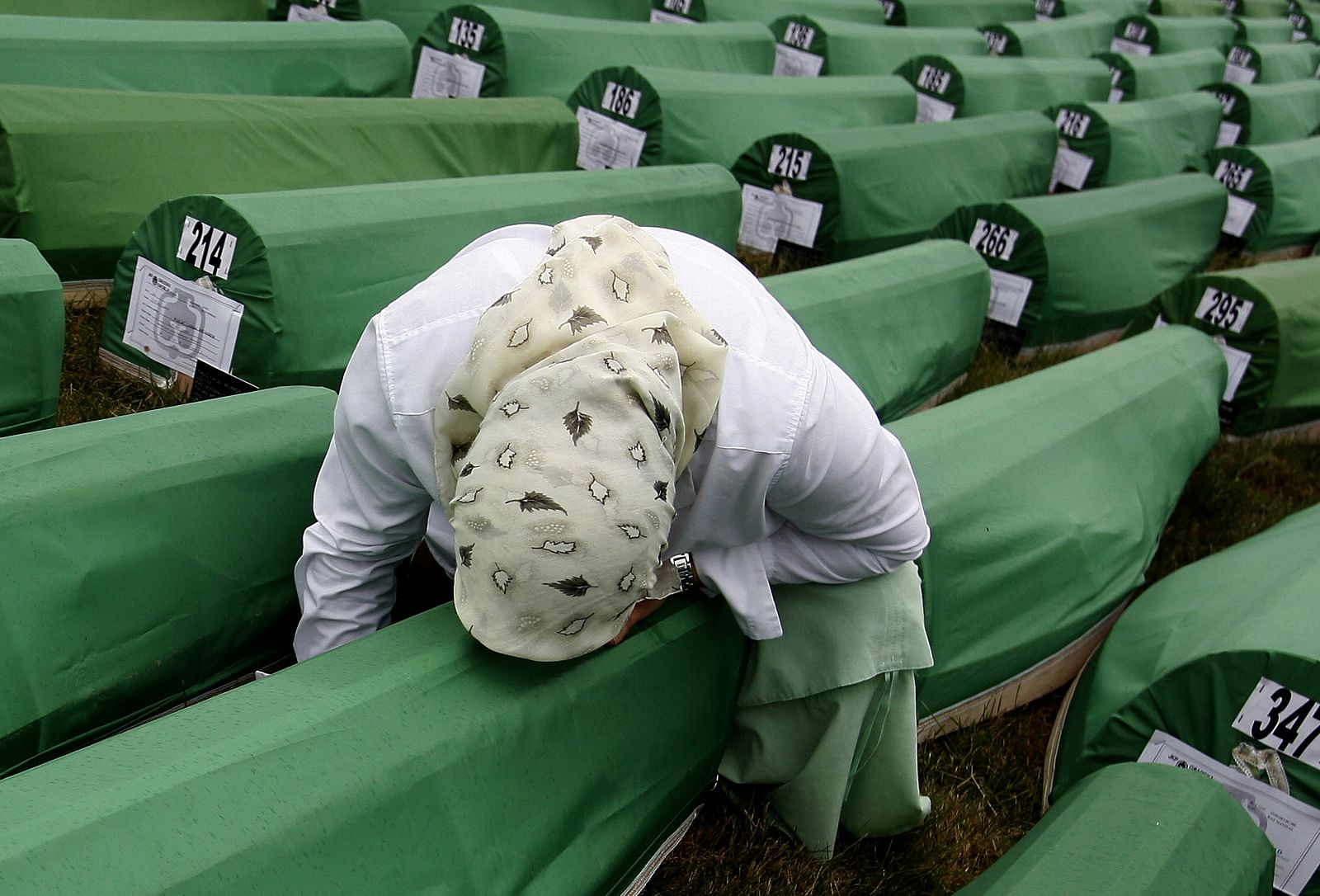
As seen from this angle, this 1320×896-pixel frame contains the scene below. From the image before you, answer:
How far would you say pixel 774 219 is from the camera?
3650mm

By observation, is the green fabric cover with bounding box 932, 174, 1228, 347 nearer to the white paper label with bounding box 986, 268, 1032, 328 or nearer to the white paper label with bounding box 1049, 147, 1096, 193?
the white paper label with bounding box 986, 268, 1032, 328

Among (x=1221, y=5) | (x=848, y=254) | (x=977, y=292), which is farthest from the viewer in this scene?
(x=1221, y=5)

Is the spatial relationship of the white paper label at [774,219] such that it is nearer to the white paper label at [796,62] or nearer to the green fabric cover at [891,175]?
the green fabric cover at [891,175]

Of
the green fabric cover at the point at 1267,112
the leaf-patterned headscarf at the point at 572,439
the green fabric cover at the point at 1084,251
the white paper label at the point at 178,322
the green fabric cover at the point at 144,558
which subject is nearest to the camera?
the leaf-patterned headscarf at the point at 572,439

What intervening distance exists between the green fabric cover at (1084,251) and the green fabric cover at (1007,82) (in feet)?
4.23

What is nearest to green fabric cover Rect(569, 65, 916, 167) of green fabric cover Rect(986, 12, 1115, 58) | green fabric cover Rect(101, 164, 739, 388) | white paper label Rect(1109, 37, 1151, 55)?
green fabric cover Rect(101, 164, 739, 388)

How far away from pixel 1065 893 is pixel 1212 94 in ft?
19.4

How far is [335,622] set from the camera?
4.83 ft

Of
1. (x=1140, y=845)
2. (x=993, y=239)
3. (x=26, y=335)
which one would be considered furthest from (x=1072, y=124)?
(x=26, y=335)

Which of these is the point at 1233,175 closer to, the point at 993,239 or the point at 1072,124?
the point at 1072,124

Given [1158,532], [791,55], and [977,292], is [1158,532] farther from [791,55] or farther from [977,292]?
[791,55]

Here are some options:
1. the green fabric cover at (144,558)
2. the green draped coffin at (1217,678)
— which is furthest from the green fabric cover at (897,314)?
the green fabric cover at (144,558)

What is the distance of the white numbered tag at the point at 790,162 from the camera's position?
355 cm

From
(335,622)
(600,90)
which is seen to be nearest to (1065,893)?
(335,622)
